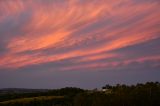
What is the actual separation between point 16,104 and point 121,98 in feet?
106

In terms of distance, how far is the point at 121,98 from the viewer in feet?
295

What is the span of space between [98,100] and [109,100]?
242 centimetres

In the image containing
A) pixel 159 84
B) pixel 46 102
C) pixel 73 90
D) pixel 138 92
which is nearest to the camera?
pixel 138 92

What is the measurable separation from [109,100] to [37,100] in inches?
1284

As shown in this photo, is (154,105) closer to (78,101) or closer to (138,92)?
(138,92)

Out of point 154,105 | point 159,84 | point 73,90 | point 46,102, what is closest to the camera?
point 154,105

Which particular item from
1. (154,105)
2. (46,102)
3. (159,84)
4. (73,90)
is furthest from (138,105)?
(73,90)

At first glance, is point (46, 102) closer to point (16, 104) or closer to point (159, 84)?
point (16, 104)

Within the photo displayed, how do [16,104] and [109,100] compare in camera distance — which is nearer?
[109,100]

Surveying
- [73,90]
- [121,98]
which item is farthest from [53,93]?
[121,98]

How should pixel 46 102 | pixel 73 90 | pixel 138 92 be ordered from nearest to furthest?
pixel 138 92, pixel 46 102, pixel 73 90

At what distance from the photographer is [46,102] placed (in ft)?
374

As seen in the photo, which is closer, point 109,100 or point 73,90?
point 109,100

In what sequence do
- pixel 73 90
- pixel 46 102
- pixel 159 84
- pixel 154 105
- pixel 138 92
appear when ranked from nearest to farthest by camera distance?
1. pixel 154 105
2. pixel 138 92
3. pixel 159 84
4. pixel 46 102
5. pixel 73 90
